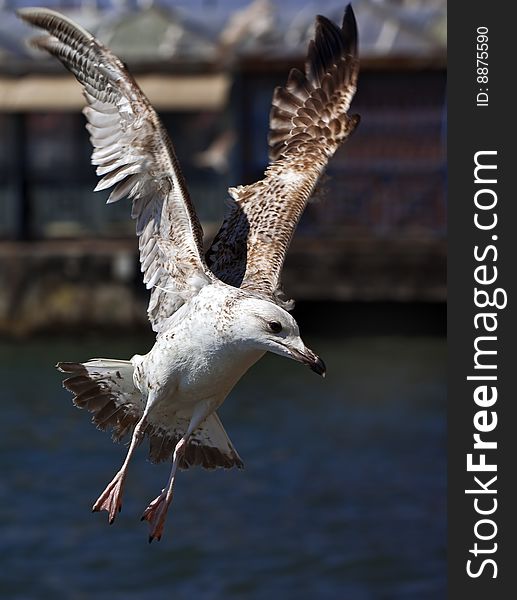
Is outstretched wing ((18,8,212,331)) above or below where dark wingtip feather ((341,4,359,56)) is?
below

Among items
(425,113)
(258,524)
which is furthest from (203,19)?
(258,524)

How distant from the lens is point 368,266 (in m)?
30.2

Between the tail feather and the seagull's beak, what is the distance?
1689mm

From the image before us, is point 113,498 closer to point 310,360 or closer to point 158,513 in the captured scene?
point 158,513

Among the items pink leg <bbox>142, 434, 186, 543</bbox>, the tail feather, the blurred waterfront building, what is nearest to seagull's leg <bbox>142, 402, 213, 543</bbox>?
pink leg <bbox>142, 434, 186, 543</bbox>

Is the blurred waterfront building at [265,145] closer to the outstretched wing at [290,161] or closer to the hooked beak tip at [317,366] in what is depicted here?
the outstretched wing at [290,161]

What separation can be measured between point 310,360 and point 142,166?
73.6 inches

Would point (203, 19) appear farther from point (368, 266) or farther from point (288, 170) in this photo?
point (288, 170)

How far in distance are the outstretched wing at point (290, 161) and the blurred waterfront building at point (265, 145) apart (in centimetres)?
1933

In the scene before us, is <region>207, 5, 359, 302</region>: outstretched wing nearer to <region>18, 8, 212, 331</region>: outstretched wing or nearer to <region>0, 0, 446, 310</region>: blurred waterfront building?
<region>18, 8, 212, 331</region>: outstretched wing

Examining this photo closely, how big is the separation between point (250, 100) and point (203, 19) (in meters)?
5.30

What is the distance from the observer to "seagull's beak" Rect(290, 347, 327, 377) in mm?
7137

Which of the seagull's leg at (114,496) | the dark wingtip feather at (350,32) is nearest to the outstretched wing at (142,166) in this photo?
the seagull's leg at (114,496)

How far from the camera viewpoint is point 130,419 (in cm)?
911
